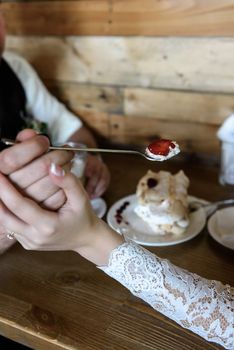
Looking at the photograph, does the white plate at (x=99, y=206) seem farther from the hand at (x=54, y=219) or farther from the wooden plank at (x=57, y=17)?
the wooden plank at (x=57, y=17)

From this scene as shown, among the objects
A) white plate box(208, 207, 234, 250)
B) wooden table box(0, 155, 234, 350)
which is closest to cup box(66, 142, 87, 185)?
wooden table box(0, 155, 234, 350)

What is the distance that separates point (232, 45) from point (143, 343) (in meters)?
0.75

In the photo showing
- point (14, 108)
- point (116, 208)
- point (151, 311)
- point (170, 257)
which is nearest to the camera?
point (151, 311)

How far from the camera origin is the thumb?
577mm

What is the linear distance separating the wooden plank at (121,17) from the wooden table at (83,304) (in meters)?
0.53

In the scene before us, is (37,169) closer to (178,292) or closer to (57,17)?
(178,292)

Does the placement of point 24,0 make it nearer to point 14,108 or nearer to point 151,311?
point 14,108

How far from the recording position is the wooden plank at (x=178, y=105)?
3.76ft

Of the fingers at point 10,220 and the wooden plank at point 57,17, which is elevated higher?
the wooden plank at point 57,17

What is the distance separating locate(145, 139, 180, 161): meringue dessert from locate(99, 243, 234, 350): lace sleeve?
5.5 inches

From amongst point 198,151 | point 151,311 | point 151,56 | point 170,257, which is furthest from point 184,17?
point 151,311

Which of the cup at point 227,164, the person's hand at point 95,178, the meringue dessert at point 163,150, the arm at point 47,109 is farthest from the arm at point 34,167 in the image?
the arm at point 47,109

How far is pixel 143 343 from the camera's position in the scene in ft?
2.08

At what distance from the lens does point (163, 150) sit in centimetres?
65
